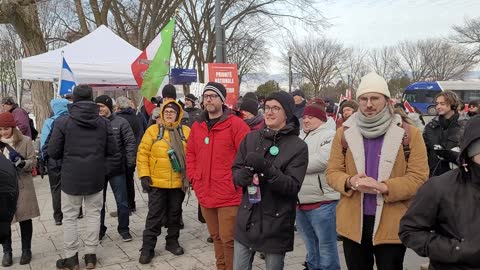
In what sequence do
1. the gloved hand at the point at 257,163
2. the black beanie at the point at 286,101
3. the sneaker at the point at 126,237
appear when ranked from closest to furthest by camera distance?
the gloved hand at the point at 257,163, the black beanie at the point at 286,101, the sneaker at the point at 126,237

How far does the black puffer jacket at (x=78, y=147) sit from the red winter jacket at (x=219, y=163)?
1.27 metres

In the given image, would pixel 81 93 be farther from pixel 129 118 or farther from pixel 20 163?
pixel 129 118

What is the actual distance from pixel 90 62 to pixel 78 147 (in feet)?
20.4

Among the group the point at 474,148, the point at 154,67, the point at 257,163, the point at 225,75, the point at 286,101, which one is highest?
the point at 154,67

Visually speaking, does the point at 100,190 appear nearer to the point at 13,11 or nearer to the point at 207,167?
the point at 207,167

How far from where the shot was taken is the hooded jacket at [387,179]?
279cm

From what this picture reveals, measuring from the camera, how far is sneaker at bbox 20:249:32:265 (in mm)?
4898

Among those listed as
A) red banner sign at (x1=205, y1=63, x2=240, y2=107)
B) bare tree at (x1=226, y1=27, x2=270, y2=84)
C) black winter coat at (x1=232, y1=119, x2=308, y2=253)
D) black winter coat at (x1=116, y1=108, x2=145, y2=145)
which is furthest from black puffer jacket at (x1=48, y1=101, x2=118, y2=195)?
bare tree at (x1=226, y1=27, x2=270, y2=84)

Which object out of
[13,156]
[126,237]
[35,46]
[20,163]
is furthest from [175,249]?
[35,46]

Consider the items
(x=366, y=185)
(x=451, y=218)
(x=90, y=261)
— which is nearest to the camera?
(x=451, y=218)

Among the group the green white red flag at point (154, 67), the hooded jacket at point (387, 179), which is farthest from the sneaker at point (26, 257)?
the hooded jacket at point (387, 179)

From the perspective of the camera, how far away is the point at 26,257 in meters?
4.93

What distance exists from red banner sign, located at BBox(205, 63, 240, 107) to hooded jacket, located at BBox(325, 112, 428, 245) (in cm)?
634

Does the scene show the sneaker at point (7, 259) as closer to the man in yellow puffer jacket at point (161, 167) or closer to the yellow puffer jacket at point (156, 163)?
the man in yellow puffer jacket at point (161, 167)
